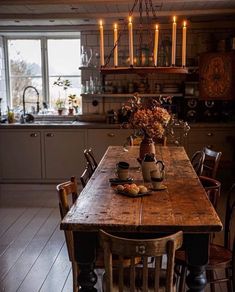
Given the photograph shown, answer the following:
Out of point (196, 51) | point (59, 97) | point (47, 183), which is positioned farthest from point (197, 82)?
point (47, 183)

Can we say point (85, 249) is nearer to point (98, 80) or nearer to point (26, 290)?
point (26, 290)

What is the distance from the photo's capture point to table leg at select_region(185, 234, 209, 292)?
7.16 ft

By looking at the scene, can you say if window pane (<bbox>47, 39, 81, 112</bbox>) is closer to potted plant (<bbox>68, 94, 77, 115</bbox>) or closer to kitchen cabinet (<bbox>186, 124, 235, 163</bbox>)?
potted plant (<bbox>68, 94, 77, 115</bbox>)

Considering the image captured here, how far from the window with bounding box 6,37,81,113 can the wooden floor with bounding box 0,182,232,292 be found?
2.30 m

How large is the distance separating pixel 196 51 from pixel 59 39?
2.23m

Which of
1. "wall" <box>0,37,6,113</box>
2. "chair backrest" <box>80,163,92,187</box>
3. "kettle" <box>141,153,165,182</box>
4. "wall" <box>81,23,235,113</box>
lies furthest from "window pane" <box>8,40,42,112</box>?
"kettle" <box>141,153,165,182</box>

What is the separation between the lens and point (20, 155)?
6.29 m

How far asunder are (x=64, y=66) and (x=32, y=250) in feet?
12.6

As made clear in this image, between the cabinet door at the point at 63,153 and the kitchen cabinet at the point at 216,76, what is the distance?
6.34ft

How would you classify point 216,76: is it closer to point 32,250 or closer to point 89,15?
point 89,15

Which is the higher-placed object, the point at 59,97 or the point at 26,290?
the point at 59,97

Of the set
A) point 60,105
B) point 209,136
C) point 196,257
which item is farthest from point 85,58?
point 196,257

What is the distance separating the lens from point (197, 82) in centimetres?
639

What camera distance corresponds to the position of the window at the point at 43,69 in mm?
6918
